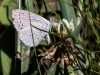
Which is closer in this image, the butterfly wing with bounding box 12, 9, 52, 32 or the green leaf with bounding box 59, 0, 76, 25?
the butterfly wing with bounding box 12, 9, 52, 32

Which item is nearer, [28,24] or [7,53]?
[28,24]

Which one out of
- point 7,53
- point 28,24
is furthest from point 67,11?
point 7,53

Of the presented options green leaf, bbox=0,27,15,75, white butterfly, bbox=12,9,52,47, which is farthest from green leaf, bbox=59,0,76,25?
green leaf, bbox=0,27,15,75

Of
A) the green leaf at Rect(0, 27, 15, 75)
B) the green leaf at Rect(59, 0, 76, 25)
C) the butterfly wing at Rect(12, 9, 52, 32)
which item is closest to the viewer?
the butterfly wing at Rect(12, 9, 52, 32)

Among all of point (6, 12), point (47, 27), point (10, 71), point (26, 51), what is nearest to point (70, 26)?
point (47, 27)

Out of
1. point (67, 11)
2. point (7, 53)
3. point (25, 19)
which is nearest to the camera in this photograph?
point (25, 19)

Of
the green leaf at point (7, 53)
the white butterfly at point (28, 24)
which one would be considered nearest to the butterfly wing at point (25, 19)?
the white butterfly at point (28, 24)

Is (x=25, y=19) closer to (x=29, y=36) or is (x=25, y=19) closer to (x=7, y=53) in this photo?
(x=29, y=36)

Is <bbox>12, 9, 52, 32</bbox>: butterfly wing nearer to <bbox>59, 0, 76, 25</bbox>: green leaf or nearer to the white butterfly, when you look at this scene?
the white butterfly
